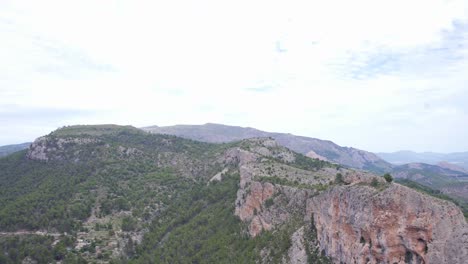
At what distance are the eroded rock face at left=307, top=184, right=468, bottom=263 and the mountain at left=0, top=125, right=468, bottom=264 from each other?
90 mm

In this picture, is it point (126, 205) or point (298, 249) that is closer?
point (298, 249)

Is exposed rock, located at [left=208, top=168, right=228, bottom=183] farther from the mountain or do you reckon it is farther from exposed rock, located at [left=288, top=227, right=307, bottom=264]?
exposed rock, located at [left=288, top=227, right=307, bottom=264]

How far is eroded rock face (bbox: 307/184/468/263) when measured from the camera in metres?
27.9

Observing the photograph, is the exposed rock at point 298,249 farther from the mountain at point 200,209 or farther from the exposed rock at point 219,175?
the exposed rock at point 219,175

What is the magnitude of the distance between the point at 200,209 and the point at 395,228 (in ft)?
224

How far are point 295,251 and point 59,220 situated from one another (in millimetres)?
69181

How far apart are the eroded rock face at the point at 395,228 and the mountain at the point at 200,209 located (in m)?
0.09

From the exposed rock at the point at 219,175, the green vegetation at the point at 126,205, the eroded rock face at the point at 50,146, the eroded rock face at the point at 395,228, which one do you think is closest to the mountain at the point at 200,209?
the eroded rock face at the point at 395,228

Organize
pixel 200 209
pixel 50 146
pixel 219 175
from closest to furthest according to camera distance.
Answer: pixel 200 209, pixel 219 175, pixel 50 146

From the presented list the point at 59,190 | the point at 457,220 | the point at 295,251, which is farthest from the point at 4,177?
the point at 457,220

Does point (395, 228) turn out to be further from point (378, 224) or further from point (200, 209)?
point (200, 209)

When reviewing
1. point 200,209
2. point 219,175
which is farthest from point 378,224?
point 219,175

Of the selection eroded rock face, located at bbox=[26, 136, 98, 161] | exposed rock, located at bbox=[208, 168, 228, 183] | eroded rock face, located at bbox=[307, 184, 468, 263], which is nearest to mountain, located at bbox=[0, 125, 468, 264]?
eroded rock face, located at bbox=[307, 184, 468, 263]

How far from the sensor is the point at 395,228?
31.0m
